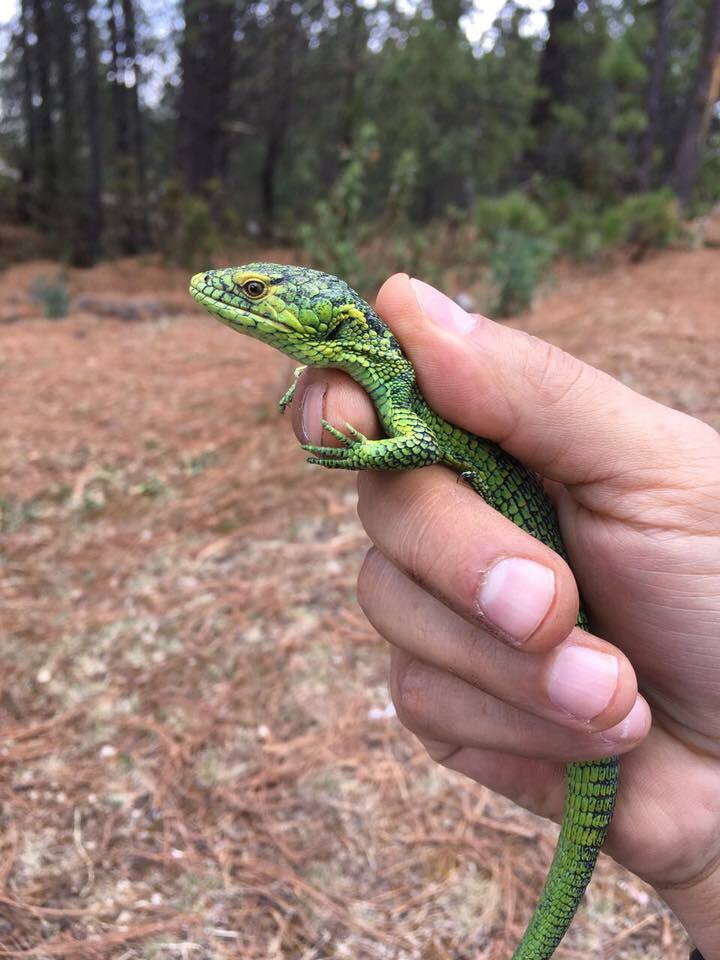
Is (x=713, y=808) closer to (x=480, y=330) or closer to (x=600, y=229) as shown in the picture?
(x=480, y=330)

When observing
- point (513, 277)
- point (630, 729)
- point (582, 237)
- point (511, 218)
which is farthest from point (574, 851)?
point (582, 237)

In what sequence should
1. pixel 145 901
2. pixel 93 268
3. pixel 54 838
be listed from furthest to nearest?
pixel 93 268, pixel 54 838, pixel 145 901

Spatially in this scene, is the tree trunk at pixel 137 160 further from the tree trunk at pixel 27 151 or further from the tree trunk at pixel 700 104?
the tree trunk at pixel 700 104

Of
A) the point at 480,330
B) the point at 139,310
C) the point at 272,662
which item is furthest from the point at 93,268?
the point at 480,330

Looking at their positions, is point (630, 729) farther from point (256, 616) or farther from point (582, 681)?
point (256, 616)

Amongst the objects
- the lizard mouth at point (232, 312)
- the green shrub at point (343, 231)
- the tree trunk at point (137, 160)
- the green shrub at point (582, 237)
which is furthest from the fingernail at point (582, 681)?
the tree trunk at point (137, 160)

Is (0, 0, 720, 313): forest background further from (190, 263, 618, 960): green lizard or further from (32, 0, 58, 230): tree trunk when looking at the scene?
(190, 263, 618, 960): green lizard
